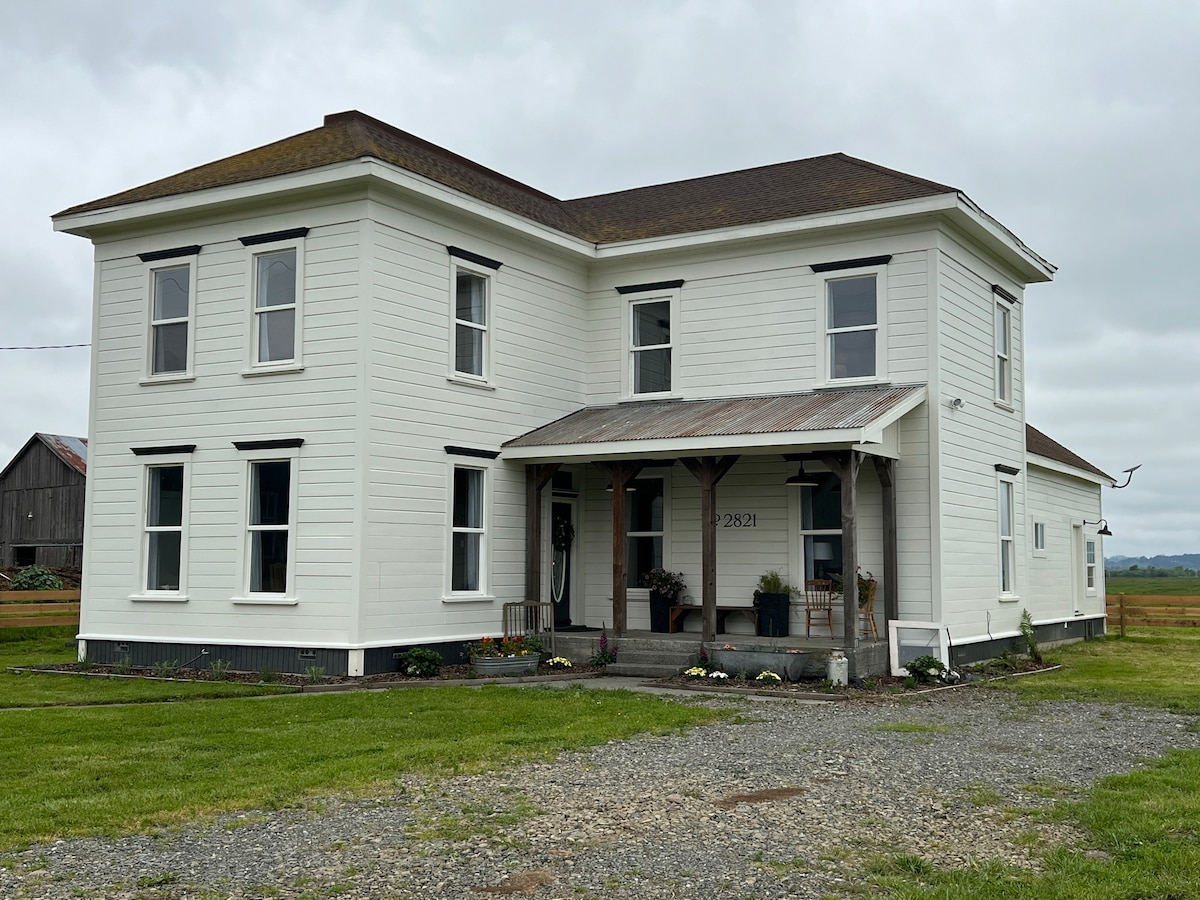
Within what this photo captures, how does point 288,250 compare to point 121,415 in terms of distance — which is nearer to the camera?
point 288,250

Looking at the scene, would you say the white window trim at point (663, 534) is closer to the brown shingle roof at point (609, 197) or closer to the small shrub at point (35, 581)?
the brown shingle roof at point (609, 197)

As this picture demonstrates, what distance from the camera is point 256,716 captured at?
464 inches

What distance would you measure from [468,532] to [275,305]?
3.97 meters

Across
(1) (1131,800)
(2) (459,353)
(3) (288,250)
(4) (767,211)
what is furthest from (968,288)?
(1) (1131,800)

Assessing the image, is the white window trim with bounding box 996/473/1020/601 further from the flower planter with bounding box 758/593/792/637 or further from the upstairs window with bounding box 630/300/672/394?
the upstairs window with bounding box 630/300/672/394

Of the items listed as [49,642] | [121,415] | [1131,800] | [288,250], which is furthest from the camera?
[49,642]

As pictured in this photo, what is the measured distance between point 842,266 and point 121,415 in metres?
10.4

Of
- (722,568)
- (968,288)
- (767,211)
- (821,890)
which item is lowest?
(821,890)

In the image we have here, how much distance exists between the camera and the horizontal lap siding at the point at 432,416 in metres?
15.8

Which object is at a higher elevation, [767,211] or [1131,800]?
[767,211]

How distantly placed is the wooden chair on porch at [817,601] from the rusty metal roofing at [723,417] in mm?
2480

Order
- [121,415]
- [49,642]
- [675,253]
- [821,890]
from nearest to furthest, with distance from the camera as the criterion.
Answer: [821,890] < [121,415] < [675,253] < [49,642]

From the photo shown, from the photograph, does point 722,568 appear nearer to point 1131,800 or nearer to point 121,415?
point 121,415

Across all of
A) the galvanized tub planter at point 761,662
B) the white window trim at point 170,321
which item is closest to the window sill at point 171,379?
the white window trim at point 170,321
